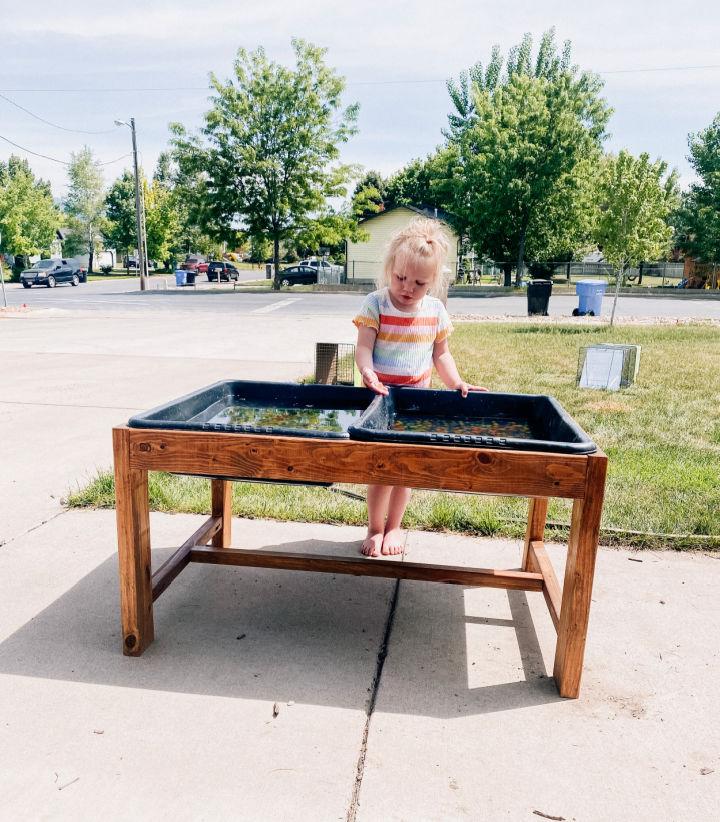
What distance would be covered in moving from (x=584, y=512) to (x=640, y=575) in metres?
1.24

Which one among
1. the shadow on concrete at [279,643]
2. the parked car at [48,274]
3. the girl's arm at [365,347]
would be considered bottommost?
the parked car at [48,274]

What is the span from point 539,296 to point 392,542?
1917 cm

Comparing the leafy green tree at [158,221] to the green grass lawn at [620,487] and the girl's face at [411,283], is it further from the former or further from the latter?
the girl's face at [411,283]

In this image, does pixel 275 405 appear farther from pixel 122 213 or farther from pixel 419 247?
pixel 122 213

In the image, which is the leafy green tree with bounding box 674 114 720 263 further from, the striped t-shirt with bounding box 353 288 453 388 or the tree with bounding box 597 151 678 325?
the striped t-shirt with bounding box 353 288 453 388

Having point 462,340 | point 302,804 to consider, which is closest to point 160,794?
point 302,804

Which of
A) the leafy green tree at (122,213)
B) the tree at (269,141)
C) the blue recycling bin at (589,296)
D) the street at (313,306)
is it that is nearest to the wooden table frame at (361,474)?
the street at (313,306)

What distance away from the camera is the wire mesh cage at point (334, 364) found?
22.6 ft

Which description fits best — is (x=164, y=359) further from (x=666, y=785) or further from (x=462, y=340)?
(x=666, y=785)

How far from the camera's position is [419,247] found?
2.79 metres

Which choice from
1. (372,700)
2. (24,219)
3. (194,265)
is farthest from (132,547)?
(24,219)

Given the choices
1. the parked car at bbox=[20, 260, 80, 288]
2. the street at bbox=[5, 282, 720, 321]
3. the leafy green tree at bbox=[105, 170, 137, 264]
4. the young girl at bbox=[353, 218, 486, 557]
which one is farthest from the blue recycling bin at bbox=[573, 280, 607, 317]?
the leafy green tree at bbox=[105, 170, 137, 264]

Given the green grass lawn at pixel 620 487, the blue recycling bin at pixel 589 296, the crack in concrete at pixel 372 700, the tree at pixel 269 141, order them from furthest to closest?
1. the tree at pixel 269 141
2. the blue recycling bin at pixel 589 296
3. the green grass lawn at pixel 620 487
4. the crack in concrete at pixel 372 700

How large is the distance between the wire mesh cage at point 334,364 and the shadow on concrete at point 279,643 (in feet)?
12.5
